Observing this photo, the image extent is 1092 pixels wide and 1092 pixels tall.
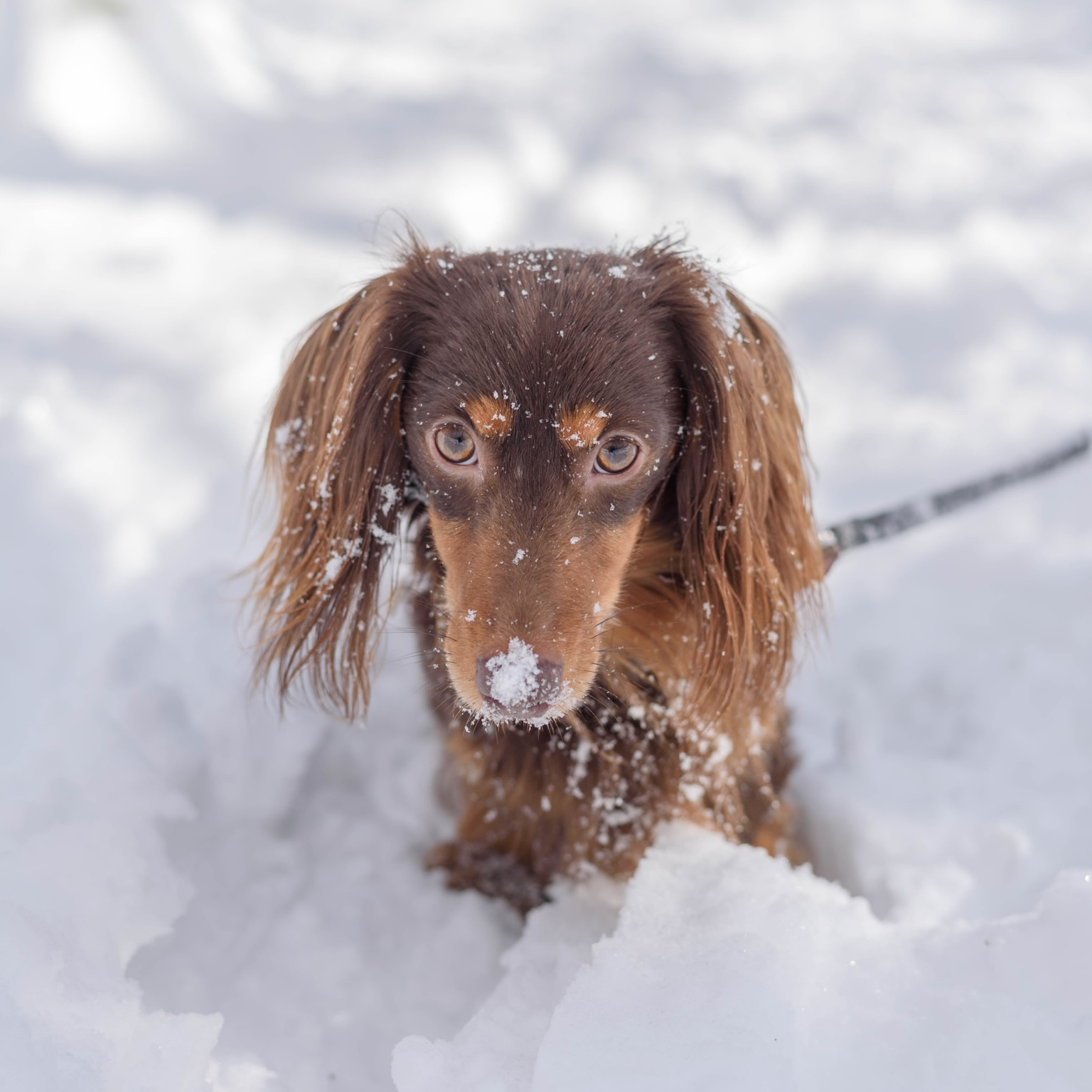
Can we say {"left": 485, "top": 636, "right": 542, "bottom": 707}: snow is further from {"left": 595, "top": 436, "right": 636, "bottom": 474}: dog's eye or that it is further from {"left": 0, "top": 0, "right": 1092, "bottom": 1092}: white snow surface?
{"left": 0, "top": 0, "right": 1092, "bottom": 1092}: white snow surface

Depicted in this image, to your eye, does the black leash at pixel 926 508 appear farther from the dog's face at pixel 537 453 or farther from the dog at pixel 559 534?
the dog's face at pixel 537 453

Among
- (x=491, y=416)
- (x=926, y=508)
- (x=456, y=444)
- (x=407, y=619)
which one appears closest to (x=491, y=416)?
(x=491, y=416)

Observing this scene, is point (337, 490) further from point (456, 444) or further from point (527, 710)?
point (527, 710)

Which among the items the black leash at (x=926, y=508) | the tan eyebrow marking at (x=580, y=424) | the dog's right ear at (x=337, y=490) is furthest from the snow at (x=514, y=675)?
the black leash at (x=926, y=508)

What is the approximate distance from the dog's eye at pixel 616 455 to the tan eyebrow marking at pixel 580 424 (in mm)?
46

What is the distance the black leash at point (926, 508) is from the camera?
2154 millimetres

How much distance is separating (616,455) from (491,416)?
0.74 feet

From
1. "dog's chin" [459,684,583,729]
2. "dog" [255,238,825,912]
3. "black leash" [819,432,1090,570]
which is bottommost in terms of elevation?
"dog's chin" [459,684,583,729]

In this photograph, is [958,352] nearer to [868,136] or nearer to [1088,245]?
[1088,245]

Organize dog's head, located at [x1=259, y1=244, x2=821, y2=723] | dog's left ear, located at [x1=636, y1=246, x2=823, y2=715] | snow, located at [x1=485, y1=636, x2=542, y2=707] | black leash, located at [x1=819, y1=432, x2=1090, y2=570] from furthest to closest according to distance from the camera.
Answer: black leash, located at [x1=819, y1=432, x2=1090, y2=570] → dog's left ear, located at [x1=636, y1=246, x2=823, y2=715] → dog's head, located at [x1=259, y1=244, x2=821, y2=723] → snow, located at [x1=485, y1=636, x2=542, y2=707]

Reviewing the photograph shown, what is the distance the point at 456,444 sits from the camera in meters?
1.59

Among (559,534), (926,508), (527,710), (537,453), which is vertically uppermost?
(926,508)

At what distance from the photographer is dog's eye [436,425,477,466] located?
62.1 inches

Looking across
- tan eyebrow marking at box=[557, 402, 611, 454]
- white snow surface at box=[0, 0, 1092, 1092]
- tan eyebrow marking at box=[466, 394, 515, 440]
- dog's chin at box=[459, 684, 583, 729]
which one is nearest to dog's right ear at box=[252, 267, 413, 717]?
white snow surface at box=[0, 0, 1092, 1092]
